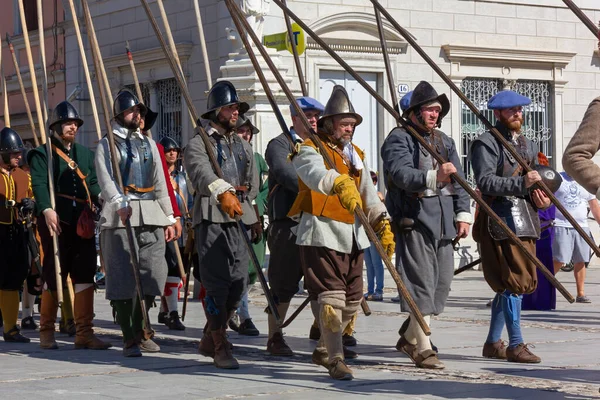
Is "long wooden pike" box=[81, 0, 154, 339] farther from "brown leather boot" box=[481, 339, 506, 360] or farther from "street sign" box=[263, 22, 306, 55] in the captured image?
"street sign" box=[263, 22, 306, 55]

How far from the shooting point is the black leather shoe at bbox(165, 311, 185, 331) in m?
11.1

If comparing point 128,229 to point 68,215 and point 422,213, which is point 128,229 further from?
point 422,213

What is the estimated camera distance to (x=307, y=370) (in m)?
8.24

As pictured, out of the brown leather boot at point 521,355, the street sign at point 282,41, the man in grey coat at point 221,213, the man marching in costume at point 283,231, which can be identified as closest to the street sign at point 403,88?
the street sign at point 282,41

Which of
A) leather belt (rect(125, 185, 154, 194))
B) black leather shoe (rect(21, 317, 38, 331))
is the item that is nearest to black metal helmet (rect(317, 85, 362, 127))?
leather belt (rect(125, 185, 154, 194))

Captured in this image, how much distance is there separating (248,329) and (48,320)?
5.41 feet

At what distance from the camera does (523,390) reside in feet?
23.5

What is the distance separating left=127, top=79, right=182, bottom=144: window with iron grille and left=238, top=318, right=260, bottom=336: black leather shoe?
420 inches

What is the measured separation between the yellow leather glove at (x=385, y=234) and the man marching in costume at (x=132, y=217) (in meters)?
1.86

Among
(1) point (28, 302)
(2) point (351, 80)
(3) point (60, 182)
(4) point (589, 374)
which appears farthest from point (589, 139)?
(2) point (351, 80)

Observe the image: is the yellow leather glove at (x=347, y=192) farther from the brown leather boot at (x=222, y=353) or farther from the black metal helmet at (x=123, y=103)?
the black metal helmet at (x=123, y=103)

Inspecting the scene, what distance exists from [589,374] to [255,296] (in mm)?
7133

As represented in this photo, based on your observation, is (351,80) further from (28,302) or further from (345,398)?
(345,398)

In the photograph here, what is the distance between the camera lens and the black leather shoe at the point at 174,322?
436 inches
